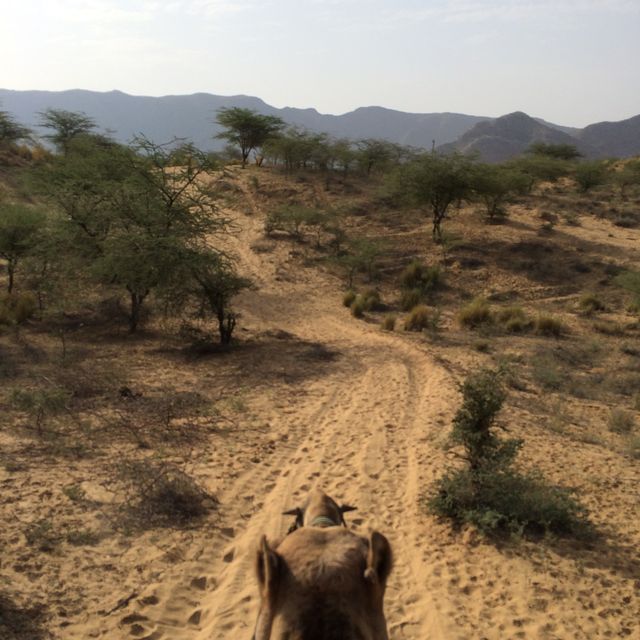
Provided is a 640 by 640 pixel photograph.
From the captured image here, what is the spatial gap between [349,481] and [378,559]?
17.1ft

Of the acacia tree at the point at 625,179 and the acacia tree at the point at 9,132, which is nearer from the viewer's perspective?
the acacia tree at the point at 625,179

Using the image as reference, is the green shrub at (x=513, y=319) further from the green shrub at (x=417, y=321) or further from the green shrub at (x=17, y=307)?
the green shrub at (x=17, y=307)

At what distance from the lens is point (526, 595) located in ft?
14.5

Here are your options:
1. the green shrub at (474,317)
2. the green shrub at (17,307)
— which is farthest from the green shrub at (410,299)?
the green shrub at (17,307)

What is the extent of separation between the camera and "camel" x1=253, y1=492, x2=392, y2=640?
1278 mm

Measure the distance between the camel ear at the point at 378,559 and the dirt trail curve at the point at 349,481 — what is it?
308 millimetres

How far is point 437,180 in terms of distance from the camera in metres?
21.7

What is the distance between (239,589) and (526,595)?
2.40m

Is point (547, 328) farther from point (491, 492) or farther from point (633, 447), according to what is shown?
point (491, 492)

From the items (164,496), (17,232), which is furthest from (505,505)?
(17,232)

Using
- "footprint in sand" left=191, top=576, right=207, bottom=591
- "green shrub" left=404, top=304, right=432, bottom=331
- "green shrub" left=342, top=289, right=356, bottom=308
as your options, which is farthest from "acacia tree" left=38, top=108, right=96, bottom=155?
"footprint in sand" left=191, top=576, right=207, bottom=591

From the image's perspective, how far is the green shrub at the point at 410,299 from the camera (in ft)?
56.7

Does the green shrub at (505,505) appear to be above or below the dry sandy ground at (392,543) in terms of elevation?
above

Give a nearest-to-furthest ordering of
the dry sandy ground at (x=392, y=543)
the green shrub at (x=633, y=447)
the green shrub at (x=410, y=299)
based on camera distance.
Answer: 1. the dry sandy ground at (x=392, y=543)
2. the green shrub at (x=633, y=447)
3. the green shrub at (x=410, y=299)
